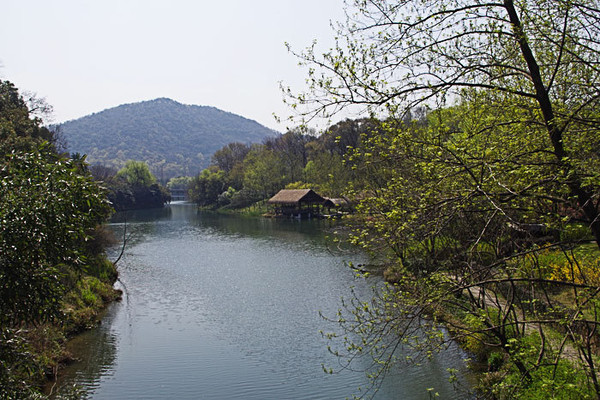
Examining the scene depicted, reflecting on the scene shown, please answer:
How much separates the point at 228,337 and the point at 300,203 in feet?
124

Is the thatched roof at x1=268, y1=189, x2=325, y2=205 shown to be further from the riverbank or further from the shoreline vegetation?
the shoreline vegetation

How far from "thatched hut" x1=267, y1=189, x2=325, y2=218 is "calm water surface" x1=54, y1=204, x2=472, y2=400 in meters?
24.5

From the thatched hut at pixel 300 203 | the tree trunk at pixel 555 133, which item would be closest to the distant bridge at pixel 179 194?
the thatched hut at pixel 300 203

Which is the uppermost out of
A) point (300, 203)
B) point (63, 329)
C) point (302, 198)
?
point (302, 198)

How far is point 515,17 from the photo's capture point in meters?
4.95

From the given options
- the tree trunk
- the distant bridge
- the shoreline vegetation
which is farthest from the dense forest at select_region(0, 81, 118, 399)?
the distant bridge

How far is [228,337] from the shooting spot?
13211mm

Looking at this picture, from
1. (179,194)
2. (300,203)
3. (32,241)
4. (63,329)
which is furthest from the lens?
(179,194)

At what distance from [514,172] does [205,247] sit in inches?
1119

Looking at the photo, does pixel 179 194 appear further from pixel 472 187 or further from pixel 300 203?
pixel 472 187

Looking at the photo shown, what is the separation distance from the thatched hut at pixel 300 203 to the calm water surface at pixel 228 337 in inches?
965

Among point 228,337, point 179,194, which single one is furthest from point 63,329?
point 179,194

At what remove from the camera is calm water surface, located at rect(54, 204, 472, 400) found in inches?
389

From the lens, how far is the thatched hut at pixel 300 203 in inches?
1980
